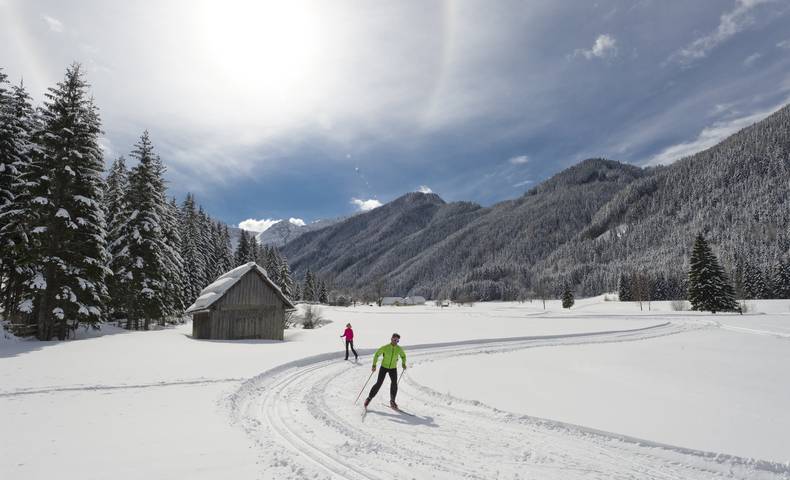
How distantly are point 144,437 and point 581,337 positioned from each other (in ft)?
108

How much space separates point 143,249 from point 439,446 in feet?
103

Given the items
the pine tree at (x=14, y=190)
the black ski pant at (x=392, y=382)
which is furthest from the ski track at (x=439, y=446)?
the pine tree at (x=14, y=190)

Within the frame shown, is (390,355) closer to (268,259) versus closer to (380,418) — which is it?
(380,418)

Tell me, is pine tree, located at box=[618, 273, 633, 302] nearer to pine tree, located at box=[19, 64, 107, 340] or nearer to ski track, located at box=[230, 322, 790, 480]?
ski track, located at box=[230, 322, 790, 480]

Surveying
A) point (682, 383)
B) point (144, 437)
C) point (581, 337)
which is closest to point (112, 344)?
point (144, 437)

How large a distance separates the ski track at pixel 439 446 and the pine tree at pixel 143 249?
928 inches

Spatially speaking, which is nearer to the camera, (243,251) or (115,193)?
(115,193)

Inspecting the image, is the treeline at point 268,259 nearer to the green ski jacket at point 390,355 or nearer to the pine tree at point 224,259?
the pine tree at point 224,259

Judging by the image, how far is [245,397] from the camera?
11.8 m

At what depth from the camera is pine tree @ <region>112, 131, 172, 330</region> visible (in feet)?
98.3

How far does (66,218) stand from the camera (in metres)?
22.1

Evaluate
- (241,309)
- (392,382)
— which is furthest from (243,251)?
(392,382)

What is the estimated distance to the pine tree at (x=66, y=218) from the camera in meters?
21.5

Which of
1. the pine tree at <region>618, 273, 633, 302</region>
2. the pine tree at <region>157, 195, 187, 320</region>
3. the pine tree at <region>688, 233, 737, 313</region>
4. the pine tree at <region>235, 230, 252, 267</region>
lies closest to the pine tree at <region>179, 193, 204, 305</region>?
the pine tree at <region>157, 195, 187, 320</region>
